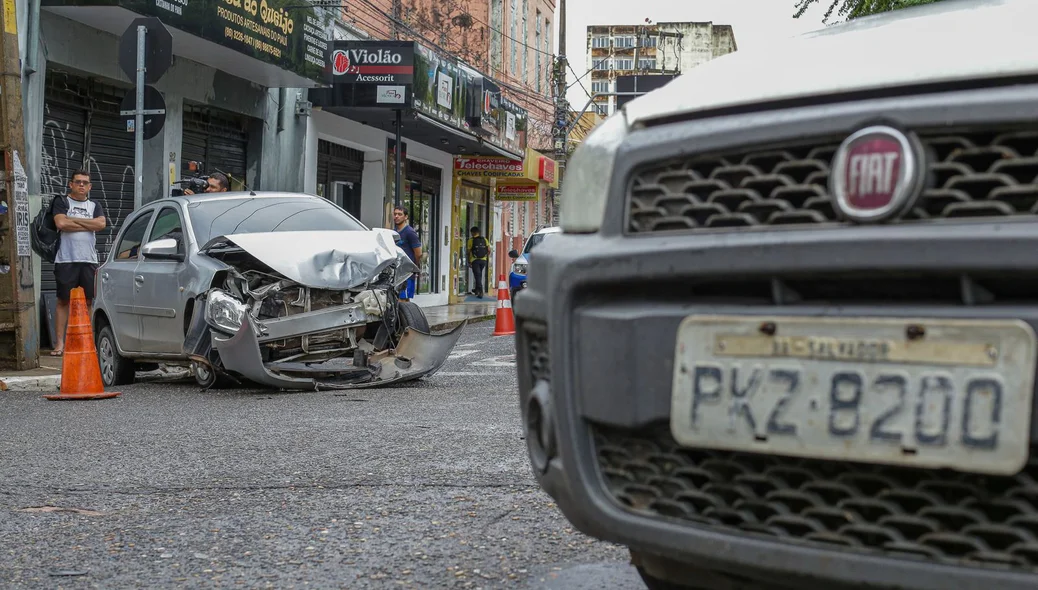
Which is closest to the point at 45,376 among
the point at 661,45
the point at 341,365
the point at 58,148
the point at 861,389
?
the point at 341,365

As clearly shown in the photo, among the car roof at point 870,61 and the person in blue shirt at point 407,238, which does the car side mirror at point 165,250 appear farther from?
the car roof at point 870,61

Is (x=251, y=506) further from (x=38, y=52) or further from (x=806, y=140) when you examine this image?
(x=38, y=52)

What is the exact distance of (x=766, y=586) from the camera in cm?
234

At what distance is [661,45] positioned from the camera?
97.5m

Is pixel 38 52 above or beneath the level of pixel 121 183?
above

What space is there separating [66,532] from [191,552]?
2.01 ft

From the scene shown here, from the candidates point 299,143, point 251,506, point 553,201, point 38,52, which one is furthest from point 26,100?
point 553,201

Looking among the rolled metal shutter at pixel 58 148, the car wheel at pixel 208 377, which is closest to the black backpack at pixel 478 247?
the rolled metal shutter at pixel 58 148

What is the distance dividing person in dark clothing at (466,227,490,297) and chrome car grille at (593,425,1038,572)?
2756 cm

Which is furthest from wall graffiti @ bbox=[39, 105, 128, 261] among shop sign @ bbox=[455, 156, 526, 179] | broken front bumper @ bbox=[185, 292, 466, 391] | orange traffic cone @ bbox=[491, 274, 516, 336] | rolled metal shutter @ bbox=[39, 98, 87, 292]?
shop sign @ bbox=[455, 156, 526, 179]

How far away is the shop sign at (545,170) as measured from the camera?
111 feet

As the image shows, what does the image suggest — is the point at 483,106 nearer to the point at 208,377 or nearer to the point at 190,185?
the point at 190,185

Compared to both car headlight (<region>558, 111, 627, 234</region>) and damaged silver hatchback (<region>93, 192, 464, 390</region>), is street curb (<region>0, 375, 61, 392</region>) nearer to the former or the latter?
damaged silver hatchback (<region>93, 192, 464, 390</region>)

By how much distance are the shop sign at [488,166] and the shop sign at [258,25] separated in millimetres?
9662
